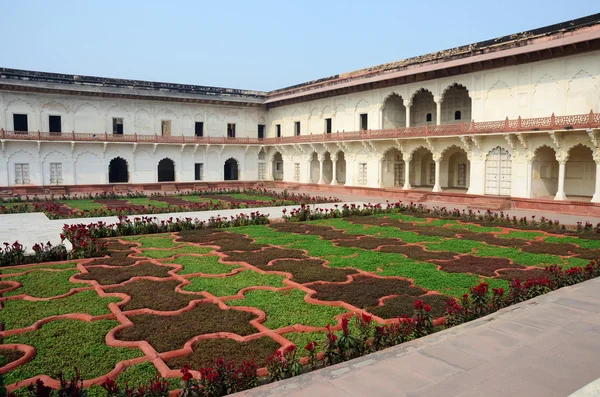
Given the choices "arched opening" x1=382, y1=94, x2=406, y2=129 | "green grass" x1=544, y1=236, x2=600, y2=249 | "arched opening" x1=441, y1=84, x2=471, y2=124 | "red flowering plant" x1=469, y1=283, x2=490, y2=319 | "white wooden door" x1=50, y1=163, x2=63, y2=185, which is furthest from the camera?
"white wooden door" x1=50, y1=163, x2=63, y2=185

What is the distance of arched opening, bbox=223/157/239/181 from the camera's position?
114 feet

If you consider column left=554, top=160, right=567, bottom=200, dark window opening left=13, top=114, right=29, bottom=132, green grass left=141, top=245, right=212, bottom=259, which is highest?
dark window opening left=13, top=114, right=29, bottom=132

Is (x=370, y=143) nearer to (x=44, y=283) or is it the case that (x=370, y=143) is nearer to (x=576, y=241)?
(x=576, y=241)

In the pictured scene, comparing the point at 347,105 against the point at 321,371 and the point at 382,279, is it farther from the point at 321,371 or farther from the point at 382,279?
the point at 321,371

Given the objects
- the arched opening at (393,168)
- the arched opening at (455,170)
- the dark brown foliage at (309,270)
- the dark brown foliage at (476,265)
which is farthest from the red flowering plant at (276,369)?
the arched opening at (393,168)

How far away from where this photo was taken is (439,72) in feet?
72.6

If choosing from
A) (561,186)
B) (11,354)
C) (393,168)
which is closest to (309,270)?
(11,354)

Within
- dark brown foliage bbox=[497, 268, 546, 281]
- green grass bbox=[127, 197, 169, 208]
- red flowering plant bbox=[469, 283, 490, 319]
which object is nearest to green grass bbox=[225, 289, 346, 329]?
red flowering plant bbox=[469, 283, 490, 319]

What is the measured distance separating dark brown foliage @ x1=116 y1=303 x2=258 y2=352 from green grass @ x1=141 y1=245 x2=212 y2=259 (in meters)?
3.56

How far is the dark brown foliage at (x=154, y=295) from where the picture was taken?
576cm

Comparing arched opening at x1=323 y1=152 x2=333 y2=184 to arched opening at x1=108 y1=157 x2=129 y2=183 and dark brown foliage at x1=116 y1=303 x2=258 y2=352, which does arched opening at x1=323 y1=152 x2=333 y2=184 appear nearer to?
arched opening at x1=108 y1=157 x2=129 y2=183

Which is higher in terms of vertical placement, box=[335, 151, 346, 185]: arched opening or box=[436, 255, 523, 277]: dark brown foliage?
box=[335, 151, 346, 185]: arched opening

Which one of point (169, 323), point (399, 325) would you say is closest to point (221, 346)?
point (169, 323)

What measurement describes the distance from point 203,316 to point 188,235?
6152 mm
